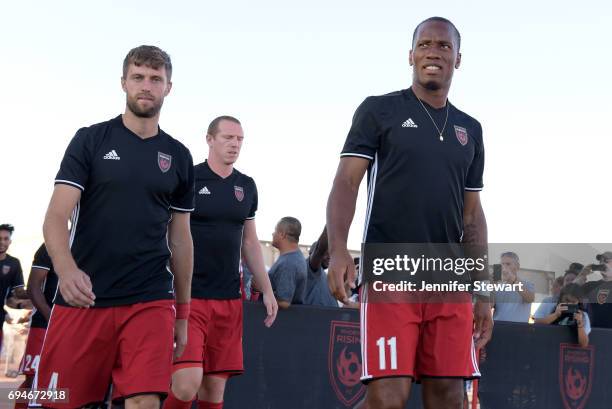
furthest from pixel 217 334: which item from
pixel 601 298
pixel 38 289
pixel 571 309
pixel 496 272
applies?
pixel 601 298

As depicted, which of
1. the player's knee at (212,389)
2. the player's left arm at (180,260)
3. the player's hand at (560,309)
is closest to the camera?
the player's left arm at (180,260)

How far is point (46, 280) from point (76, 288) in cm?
489

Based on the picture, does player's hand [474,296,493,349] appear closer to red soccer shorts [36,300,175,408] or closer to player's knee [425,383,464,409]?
player's knee [425,383,464,409]

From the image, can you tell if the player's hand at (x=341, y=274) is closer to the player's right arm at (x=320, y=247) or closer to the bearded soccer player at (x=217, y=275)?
the player's right arm at (x=320, y=247)

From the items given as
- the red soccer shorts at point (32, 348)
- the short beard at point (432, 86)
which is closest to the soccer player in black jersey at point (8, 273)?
the red soccer shorts at point (32, 348)

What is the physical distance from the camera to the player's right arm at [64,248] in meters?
4.47

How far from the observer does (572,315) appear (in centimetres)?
1108

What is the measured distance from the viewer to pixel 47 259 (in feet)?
28.8

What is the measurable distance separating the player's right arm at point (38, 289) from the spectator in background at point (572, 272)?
721 cm

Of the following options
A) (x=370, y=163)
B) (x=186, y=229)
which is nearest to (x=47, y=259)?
(x=186, y=229)

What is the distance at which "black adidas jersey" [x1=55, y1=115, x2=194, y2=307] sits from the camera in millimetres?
4934

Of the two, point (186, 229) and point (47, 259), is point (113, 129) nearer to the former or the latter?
point (186, 229)

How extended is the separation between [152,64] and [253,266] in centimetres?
307
